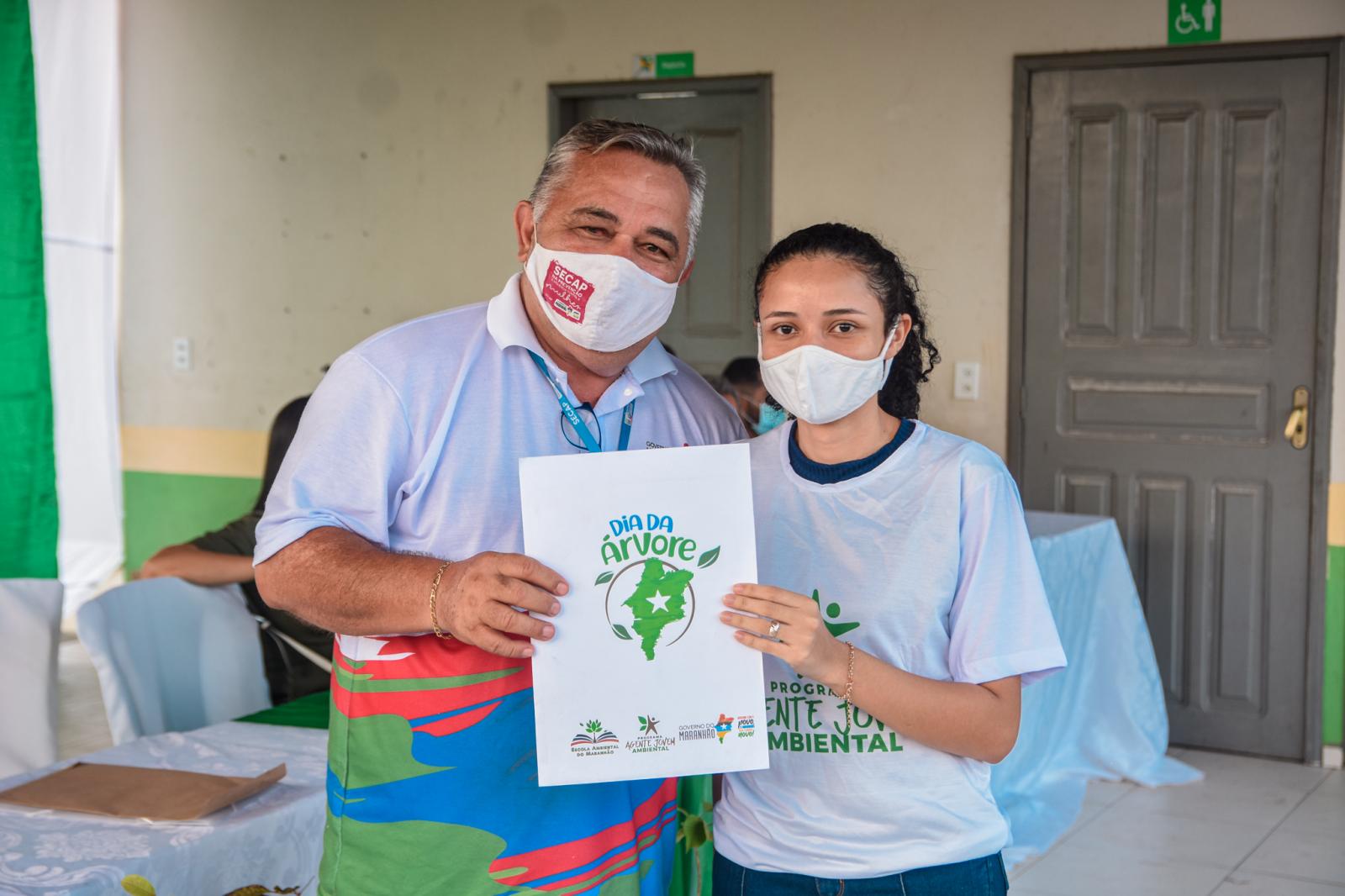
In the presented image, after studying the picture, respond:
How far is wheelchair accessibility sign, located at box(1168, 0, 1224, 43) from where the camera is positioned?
14.6ft

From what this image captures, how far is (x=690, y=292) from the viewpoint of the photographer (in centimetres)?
535

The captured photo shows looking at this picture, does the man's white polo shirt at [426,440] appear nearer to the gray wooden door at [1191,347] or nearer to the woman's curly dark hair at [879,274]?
the woman's curly dark hair at [879,274]

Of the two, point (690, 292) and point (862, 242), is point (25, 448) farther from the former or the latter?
point (862, 242)

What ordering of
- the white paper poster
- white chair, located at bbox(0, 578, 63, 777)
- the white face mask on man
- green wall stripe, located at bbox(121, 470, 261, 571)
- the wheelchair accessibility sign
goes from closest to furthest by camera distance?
the white paper poster
the white face mask on man
white chair, located at bbox(0, 578, 63, 777)
the wheelchair accessibility sign
green wall stripe, located at bbox(121, 470, 261, 571)

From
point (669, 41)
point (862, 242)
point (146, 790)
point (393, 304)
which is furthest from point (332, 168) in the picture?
point (862, 242)

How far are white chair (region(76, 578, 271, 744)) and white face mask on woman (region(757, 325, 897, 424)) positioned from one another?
1743 mm

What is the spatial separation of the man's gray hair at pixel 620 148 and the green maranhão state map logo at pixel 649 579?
0.45 metres

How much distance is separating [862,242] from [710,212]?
3895 mm

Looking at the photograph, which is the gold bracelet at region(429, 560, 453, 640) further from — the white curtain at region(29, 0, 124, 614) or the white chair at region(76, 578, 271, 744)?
the white curtain at region(29, 0, 124, 614)

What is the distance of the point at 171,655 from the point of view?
2859 mm

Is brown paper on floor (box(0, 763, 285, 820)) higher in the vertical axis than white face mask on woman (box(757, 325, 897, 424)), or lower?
lower

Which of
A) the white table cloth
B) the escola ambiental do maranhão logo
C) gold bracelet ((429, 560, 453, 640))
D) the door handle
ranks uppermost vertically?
the door handle

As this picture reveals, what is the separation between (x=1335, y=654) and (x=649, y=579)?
13.0ft

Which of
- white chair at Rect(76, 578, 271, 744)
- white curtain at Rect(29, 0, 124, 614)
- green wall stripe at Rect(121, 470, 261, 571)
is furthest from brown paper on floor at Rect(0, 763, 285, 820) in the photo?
white curtain at Rect(29, 0, 124, 614)
